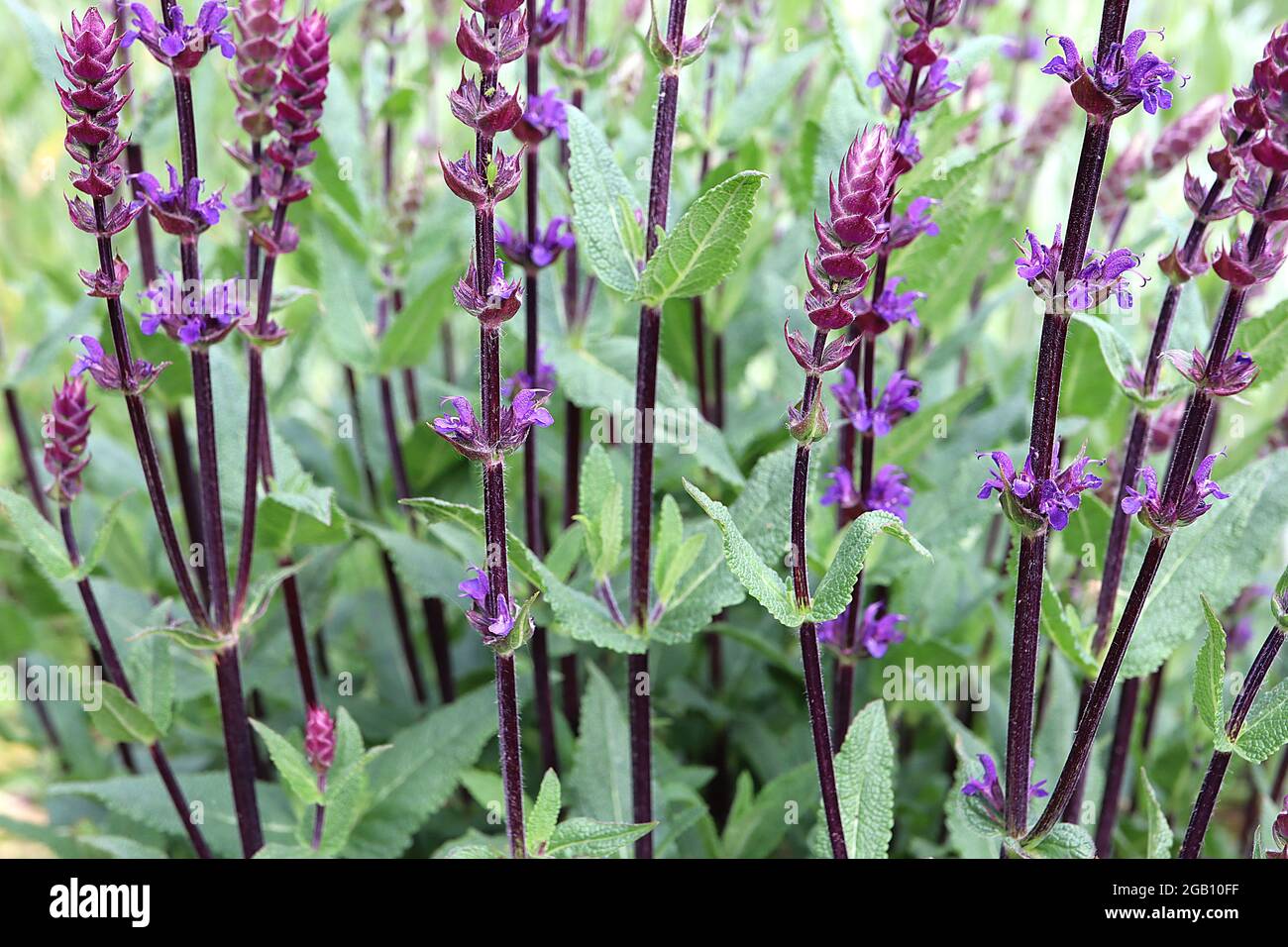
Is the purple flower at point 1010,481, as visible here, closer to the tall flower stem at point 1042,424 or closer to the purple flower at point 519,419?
the tall flower stem at point 1042,424

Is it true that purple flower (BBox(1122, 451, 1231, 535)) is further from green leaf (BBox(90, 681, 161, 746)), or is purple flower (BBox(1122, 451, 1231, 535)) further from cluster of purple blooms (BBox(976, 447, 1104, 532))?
green leaf (BBox(90, 681, 161, 746))

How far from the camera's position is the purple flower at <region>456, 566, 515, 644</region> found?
160 centimetres

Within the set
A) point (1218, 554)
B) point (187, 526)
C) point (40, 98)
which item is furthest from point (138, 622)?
point (40, 98)

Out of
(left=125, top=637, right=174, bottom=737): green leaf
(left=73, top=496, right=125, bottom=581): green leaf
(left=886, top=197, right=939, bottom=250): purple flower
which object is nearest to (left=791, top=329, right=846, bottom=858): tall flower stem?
(left=886, top=197, right=939, bottom=250): purple flower

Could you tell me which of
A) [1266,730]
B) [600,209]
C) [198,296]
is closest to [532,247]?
[600,209]

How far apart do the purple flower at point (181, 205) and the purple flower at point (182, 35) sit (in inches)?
6.0

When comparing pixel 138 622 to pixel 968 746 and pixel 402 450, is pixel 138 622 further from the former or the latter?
pixel 968 746

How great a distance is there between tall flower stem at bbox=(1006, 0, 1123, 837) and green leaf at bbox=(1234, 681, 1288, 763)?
0.91 feet

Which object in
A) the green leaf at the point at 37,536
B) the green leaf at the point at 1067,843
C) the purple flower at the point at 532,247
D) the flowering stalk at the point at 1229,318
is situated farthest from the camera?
the purple flower at the point at 532,247

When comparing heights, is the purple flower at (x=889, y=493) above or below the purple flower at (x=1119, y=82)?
below

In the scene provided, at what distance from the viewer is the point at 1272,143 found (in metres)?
1.35

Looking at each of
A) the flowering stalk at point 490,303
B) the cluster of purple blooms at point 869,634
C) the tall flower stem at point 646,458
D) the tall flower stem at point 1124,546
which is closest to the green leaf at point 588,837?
the flowering stalk at point 490,303

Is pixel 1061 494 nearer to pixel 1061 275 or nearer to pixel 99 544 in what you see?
pixel 1061 275

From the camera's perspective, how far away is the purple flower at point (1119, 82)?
1.38 metres
